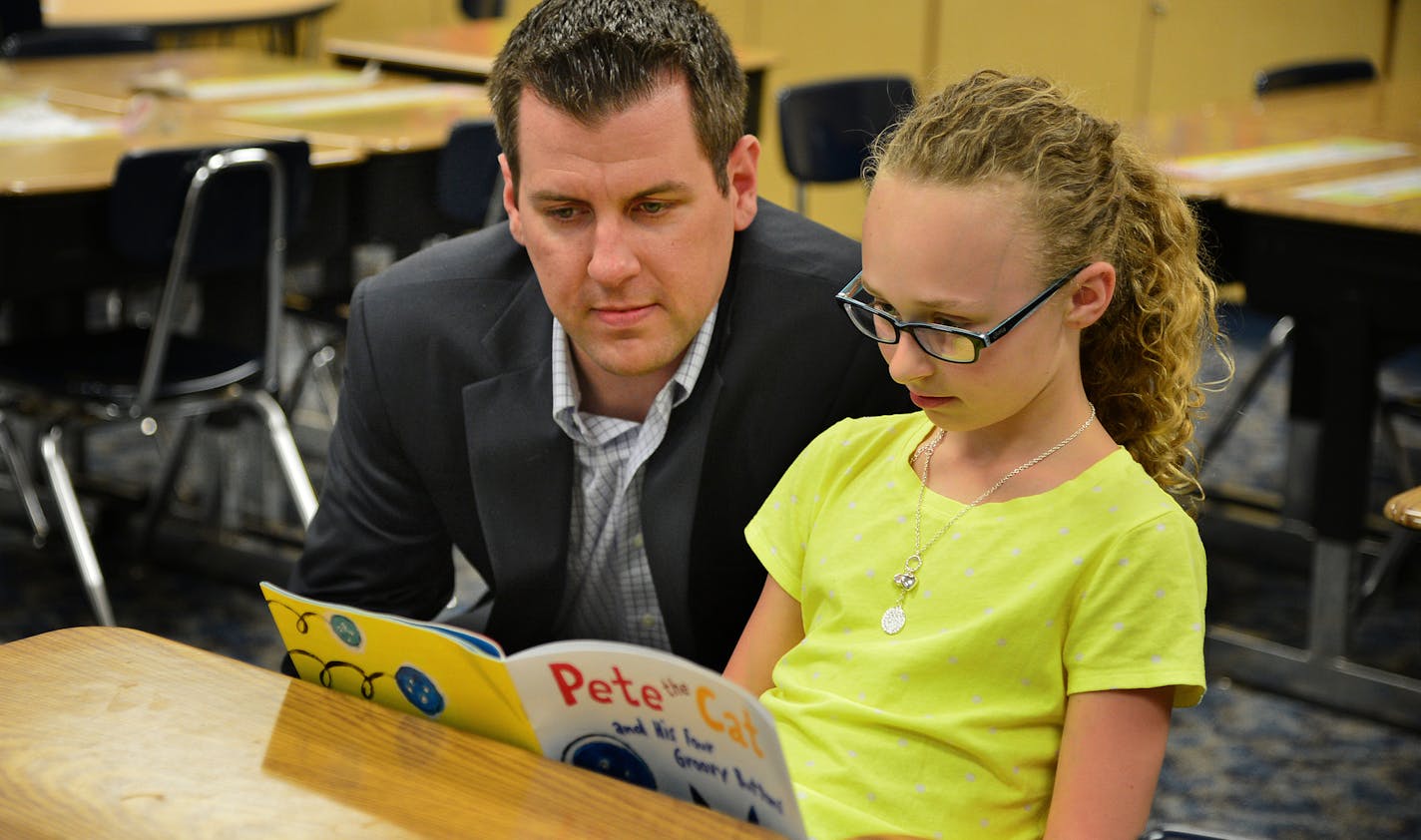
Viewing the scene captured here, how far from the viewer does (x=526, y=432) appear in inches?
62.4

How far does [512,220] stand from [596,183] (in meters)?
0.18

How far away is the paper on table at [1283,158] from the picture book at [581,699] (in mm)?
2223

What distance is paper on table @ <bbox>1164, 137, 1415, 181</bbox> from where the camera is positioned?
3104mm

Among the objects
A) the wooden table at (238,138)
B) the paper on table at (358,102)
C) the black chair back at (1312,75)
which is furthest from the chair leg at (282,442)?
the black chair back at (1312,75)

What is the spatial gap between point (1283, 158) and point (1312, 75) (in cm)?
142

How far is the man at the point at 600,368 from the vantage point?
4.62ft

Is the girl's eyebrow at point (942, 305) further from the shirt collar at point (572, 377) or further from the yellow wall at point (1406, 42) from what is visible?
the yellow wall at point (1406, 42)

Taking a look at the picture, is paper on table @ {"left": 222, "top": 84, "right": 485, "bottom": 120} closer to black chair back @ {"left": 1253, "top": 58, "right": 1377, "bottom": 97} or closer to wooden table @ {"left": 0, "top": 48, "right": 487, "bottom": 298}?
wooden table @ {"left": 0, "top": 48, "right": 487, "bottom": 298}

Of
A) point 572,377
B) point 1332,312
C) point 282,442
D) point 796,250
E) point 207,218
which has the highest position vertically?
point 796,250

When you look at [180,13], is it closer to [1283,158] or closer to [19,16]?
[19,16]

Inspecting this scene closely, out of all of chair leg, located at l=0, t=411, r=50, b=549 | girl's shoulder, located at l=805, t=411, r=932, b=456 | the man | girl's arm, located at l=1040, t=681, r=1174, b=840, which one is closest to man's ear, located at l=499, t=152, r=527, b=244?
the man

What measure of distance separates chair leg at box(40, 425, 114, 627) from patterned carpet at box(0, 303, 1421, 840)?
186 mm

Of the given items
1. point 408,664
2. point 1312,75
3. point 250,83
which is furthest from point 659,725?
point 1312,75

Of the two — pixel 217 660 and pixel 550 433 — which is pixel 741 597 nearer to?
pixel 550 433
